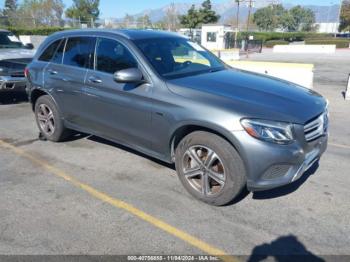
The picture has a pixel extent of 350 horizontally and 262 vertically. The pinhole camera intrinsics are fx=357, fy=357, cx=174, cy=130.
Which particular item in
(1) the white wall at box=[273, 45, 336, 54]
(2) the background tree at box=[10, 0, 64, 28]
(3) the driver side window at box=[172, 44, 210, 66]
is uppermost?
(2) the background tree at box=[10, 0, 64, 28]

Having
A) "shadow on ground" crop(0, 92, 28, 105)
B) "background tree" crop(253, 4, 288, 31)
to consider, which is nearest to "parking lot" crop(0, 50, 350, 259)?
"shadow on ground" crop(0, 92, 28, 105)

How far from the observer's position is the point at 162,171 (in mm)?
4727

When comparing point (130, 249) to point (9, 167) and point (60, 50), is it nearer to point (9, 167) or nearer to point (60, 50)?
point (9, 167)

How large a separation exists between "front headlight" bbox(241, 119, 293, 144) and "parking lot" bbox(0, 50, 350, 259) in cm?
86

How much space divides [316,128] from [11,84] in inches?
289

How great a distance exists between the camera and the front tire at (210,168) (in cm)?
350

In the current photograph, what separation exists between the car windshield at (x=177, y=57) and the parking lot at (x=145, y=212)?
4.40 feet

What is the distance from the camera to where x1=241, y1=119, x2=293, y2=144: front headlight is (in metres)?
3.33

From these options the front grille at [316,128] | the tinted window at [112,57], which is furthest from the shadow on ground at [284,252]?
the tinted window at [112,57]

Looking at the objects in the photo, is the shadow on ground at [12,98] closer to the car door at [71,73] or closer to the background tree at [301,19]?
the car door at [71,73]

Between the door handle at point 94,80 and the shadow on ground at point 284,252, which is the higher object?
the door handle at point 94,80

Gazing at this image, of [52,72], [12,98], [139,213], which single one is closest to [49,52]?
[52,72]

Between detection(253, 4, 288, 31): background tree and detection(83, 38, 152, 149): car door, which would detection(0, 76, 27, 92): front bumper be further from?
detection(253, 4, 288, 31): background tree

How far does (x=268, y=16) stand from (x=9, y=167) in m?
102
